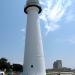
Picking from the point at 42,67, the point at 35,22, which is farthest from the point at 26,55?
the point at 35,22

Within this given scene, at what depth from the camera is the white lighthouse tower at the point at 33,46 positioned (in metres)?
26.6

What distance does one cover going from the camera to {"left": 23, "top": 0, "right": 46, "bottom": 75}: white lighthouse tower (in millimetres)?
26562

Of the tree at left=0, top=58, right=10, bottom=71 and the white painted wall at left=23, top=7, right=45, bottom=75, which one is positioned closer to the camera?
the white painted wall at left=23, top=7, right=45, bottom=75

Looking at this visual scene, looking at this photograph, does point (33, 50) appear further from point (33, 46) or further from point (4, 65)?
point (4, 65)

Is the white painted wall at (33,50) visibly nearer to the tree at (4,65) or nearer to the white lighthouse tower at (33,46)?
the white lighthouse tower at (33,46)

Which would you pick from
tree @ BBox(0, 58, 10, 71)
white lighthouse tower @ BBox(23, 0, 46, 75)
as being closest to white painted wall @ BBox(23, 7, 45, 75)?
white lighthouse tower @ BBox(23, 0, 46, 75)

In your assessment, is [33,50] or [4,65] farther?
[4,65]

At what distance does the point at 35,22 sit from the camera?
2795 cm

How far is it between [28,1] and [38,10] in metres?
2.10

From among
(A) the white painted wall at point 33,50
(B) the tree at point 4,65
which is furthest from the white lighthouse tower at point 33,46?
(B) the tree at point 4,65

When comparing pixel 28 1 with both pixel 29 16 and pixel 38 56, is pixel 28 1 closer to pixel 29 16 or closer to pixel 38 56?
pixel 29 16

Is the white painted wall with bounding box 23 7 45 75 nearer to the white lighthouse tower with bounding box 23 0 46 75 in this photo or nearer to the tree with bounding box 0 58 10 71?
the white lighthouse tower with bounding box 23 0 46 75

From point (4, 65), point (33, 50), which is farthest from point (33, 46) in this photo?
point (4, 65)

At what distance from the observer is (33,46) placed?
2688 cm
